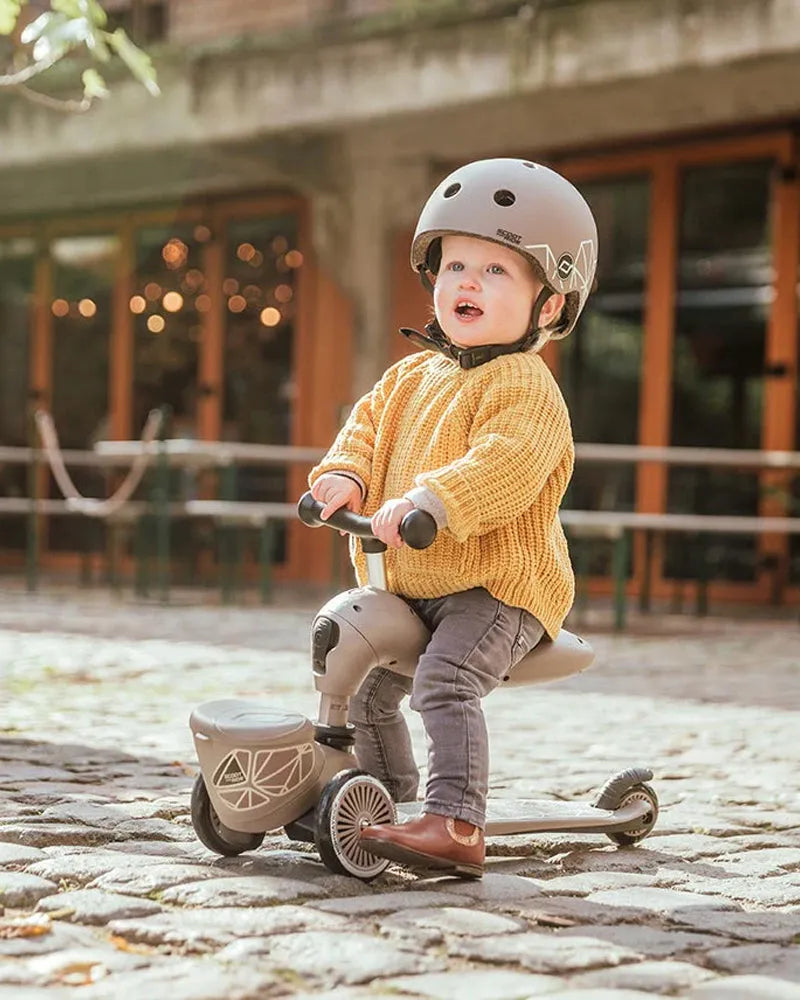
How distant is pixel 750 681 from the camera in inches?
292

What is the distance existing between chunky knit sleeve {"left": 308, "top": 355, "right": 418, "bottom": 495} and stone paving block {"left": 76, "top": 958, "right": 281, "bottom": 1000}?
1.18 metres

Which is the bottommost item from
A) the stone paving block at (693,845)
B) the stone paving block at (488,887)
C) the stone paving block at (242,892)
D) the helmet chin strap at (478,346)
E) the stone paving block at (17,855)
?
the stone paving block at (693,845)

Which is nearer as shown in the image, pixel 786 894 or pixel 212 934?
pixel 212 934

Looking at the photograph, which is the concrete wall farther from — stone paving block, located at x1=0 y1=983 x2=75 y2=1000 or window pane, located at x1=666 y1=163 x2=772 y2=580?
stone paving block, located at x1=0 y1=983 x2=75 y2=1000

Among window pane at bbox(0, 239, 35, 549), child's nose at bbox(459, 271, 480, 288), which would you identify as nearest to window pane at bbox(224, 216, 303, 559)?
window pane at bbox(0, 239, 35, 549)

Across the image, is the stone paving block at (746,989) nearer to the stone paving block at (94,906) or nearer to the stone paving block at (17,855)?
the stone paving block at (94,906)

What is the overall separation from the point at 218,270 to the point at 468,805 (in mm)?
11821

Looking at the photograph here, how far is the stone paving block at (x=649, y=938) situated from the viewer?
2.80 m

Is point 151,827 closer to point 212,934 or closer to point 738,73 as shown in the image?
point 212,934

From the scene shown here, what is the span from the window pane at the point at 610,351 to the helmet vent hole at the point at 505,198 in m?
8.93

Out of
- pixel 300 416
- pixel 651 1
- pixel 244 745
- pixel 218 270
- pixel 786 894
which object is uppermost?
pixel 651 1

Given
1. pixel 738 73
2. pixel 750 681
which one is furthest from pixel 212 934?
pixel 738 73

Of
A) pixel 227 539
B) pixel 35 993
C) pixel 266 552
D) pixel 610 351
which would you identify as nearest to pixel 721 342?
pixel 610 351

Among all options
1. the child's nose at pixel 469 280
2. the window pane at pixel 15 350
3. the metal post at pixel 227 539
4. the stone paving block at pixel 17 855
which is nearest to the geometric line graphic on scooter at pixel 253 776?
the stone paving block at pixel 17 855
